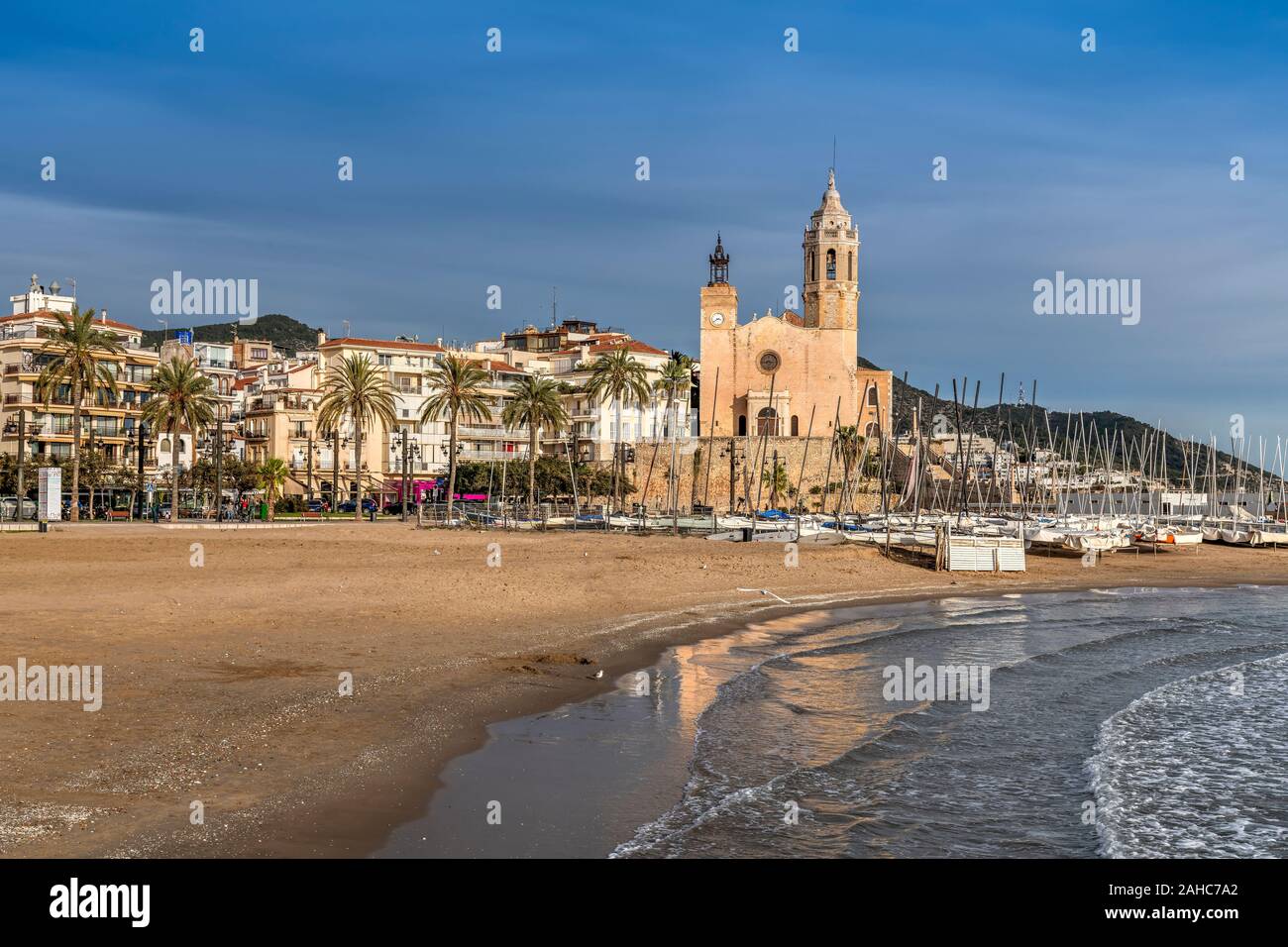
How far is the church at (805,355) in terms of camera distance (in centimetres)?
11075

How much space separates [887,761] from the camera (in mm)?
14930

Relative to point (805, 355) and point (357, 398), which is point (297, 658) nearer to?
point (357, 398)

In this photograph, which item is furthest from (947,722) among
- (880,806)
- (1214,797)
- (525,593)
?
(525,593)

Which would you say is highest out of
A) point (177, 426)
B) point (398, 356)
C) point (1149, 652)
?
point (398, 356)

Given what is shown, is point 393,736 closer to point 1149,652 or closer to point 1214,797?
point 1214,797

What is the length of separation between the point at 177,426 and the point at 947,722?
58699 millimetres

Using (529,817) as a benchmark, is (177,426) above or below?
above

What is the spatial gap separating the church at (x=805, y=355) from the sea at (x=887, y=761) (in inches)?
3341

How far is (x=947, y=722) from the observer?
1769 cm

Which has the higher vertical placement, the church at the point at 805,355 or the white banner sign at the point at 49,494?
the church at the point at 805,355

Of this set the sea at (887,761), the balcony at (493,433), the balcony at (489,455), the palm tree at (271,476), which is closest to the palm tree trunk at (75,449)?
the palm tree at (271,476)

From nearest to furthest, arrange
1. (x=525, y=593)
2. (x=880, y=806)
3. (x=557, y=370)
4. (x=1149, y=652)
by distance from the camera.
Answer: (x=880, y=806) → (x=1149, y=652) → (x=525, y=593) → (x=557, y=370)

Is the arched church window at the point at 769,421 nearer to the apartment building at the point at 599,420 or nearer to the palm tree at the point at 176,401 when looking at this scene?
the apartment building at the point at 599,420
